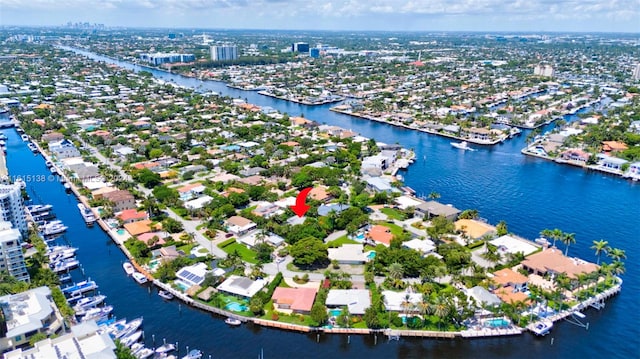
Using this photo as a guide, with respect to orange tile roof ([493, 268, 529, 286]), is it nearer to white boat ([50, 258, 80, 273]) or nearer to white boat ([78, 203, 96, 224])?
white boat ([50, 258, 80, 273])

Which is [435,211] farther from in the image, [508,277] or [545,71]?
[545,71]

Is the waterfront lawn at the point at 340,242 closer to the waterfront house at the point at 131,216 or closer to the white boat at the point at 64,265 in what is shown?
the waterfront house at the point at 131,216

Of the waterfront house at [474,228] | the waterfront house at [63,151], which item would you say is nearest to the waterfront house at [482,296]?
the waterfront house at [474,228]

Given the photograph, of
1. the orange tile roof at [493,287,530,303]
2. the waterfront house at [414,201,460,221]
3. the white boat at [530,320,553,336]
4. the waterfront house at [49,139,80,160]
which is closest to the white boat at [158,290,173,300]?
the orange tile roof at [493,287,530,303]

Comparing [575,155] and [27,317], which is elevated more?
[575,155]

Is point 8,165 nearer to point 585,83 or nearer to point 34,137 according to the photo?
point 34,137

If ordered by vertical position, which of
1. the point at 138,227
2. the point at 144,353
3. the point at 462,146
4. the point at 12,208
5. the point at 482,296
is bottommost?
the point at 144,353

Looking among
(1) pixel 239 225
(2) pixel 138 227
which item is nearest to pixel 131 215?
(2) pixel 138 227
